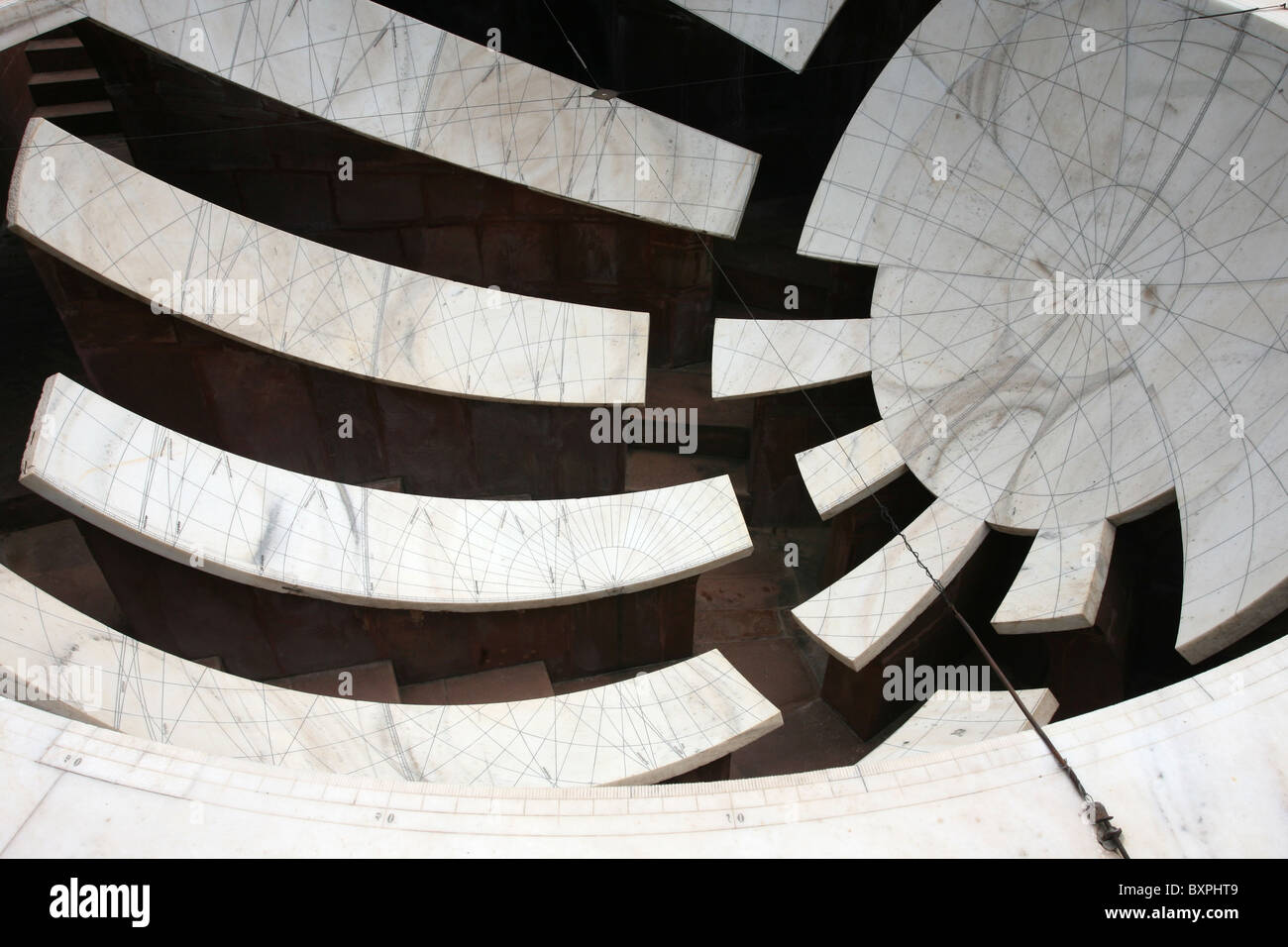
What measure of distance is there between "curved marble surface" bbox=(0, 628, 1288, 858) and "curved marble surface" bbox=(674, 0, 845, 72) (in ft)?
20.7

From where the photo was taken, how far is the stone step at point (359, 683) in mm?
7332

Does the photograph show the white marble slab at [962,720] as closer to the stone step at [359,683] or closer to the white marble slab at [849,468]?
the white marble slab at [849,468]

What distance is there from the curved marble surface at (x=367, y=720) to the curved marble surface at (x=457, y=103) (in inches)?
182

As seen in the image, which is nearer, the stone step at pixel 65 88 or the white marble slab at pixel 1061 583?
the white marble slab at pixel 1061 583

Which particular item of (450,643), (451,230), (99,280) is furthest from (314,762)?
(451,230)

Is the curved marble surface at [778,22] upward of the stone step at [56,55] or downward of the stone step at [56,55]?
downward

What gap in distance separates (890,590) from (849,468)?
4.03 ft

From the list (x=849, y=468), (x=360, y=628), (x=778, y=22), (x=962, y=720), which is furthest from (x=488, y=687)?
(x=778, y=22)

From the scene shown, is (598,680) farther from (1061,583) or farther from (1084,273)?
(1084,273)

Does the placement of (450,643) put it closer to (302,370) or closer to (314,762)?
(314,762)

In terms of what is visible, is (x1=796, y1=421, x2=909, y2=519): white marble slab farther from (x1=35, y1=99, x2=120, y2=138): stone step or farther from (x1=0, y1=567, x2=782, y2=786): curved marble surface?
(x1=35, y1=99, x2=120, y2=138): stone step

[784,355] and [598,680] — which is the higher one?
[784,355]

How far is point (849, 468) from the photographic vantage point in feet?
26.2

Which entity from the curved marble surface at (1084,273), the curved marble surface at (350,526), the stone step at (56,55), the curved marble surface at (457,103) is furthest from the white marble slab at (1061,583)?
the stone step at (56,55)
